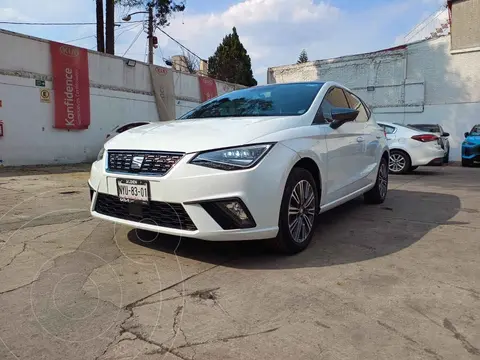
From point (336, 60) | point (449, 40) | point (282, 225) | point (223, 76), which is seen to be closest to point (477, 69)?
point (449, 40)

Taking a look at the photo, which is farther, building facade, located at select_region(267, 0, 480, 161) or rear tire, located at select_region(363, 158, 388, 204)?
building facade, located at select_region(267, 0, 480, 161)

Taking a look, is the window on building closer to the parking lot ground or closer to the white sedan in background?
the white sedan in background

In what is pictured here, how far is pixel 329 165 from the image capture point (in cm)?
412

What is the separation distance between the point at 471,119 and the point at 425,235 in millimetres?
17763

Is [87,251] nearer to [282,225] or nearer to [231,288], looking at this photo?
[231,288]

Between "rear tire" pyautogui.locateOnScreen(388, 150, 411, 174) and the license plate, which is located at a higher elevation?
the license plate

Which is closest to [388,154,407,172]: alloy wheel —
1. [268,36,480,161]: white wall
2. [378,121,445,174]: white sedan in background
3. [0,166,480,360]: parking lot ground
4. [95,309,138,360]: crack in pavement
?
[378,121,445,174]: white sedan in background

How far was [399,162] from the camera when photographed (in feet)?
35.0

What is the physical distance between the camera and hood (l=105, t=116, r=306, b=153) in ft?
10.5

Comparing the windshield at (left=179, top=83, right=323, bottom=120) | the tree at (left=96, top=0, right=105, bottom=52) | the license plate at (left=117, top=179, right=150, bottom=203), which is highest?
the tree at (left=96, top=0, right=105, bottom=52)

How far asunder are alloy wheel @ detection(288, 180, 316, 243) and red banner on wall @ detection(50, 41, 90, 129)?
39.9 ft

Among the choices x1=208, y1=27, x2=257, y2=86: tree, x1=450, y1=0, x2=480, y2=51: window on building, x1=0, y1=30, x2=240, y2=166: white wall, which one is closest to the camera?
x1=0, y1=30, x2=240, y2=166: white wall

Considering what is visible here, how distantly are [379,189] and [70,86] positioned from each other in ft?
38.2

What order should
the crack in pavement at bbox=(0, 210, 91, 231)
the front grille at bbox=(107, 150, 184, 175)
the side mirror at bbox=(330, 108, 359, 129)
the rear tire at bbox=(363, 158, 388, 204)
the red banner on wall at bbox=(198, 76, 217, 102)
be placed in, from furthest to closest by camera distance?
the red banner on wall at bbox=(198, 76, 217, 102)
the rear tire at bbox=(363, 158, 388, 204)
the crack in pavement at bbox=(0, 210, 91, 231)
the side mirror at bbox=(330, 108, 359, 129)
the front grille at bbox=(107, 150, 184, 175)
